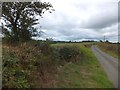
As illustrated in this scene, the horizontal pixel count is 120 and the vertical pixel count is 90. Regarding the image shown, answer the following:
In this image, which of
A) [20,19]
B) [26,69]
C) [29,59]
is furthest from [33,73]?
[20,19]

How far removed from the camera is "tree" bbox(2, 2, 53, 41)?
17.9 meters

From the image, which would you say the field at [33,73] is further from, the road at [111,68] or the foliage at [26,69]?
the road at [111,68]

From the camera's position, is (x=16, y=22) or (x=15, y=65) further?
(x=16, y=22)

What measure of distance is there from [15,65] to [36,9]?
12.0m

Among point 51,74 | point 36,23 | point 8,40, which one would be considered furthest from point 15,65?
point 36,23

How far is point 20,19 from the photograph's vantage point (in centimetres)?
1941

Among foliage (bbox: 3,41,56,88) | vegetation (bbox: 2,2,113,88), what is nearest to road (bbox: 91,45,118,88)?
vegetation (bbox: 2,2,113,88)

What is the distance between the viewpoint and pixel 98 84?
1330 centimetres

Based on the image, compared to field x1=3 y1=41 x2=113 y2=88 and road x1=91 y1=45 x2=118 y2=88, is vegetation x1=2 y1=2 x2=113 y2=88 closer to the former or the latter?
field x1=3 y1=41 x2=113 y2=88

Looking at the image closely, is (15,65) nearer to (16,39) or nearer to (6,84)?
(6,84)

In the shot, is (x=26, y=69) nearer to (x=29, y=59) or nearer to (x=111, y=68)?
(x=29, y=59)

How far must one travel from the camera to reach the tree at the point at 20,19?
17923 mm

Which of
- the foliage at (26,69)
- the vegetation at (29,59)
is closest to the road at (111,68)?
the vegetation at (29,59)

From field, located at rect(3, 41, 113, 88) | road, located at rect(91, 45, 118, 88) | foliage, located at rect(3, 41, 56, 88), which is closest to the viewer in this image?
foliage, located at rect(3, 41, 56, 88)
